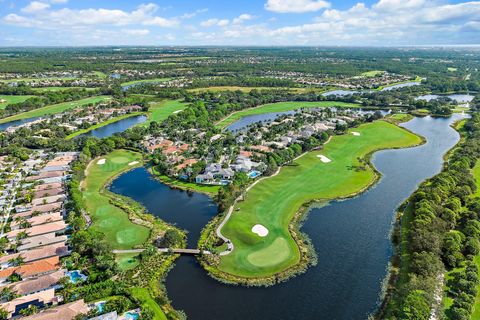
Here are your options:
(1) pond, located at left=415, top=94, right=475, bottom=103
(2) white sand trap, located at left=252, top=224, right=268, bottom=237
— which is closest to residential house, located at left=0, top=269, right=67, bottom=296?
(2) white sand trap, located at left=252, top=224, right=268, bottom=237

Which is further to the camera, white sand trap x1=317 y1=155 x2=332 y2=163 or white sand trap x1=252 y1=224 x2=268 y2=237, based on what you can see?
white sand trap x1=317 y1=155 x2=332 y2=163

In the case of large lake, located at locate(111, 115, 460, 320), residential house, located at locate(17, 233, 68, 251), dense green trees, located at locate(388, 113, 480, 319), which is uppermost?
dense green trees, located at locate(388, 113, 480, 319)

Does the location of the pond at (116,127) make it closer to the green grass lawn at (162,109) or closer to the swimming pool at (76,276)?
the green grass lawn at (162,109)

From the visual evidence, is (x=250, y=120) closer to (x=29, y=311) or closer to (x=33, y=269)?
(x=33, y=269)

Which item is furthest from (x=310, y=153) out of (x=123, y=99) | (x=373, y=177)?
(x=123, y=99)

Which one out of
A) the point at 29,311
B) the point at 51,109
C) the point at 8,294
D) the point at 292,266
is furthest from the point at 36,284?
the point at 51,109

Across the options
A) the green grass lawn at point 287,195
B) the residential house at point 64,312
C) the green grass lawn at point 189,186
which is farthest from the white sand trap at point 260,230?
the residential house at point 64,312

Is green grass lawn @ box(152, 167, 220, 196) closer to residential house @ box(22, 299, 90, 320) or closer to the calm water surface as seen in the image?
residential house @ box(22, 299, 90, 320)
